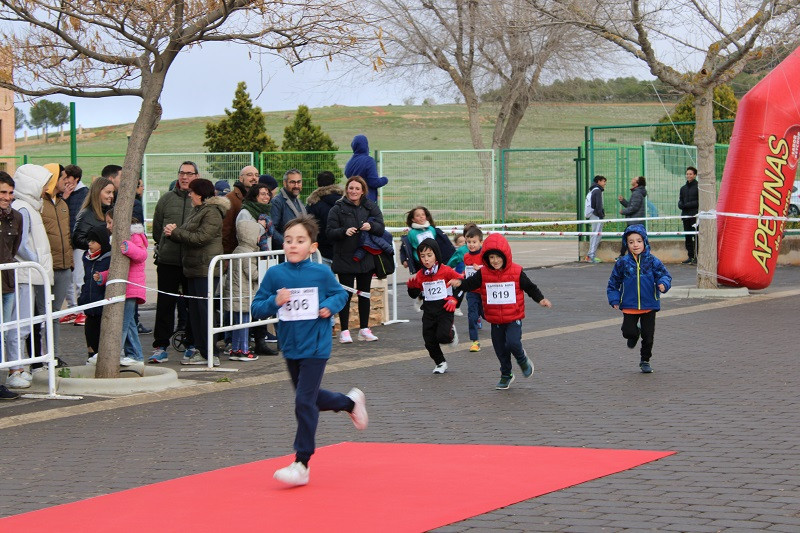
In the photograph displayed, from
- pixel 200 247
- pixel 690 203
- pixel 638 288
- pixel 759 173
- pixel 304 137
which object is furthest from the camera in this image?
pixel 304 137

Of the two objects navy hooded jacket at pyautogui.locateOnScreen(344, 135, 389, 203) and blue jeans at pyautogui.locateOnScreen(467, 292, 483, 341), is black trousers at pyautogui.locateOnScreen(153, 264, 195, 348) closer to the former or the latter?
navy hooded jacket at pyautogui.locateOnScreen(344, 135, 389, 203)

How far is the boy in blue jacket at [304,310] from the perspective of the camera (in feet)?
24.2

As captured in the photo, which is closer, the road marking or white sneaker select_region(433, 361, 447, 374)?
the road marking

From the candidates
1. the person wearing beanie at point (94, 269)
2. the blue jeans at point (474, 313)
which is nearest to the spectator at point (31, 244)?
the person wearing beanie at point (94, 269)

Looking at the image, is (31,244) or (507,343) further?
(31,244)

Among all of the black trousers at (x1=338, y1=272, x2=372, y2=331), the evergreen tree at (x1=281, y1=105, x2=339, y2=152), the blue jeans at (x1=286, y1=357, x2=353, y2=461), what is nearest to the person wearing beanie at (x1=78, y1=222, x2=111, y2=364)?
the black trousers at (x1=338, y1=272, x2=372, y2=331)

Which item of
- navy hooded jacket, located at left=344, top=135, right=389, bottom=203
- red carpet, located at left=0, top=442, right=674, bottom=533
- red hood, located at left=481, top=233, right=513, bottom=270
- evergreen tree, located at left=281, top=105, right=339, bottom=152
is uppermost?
evergreen tree, located at left=281, top=105, right=339, bottom=152

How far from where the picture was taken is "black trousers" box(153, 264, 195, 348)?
1269 cm

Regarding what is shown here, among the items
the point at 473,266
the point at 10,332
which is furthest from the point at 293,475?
the point at 473,266

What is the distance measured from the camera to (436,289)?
11734mm

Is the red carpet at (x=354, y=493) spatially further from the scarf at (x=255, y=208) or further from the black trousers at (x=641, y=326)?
the scarf at (x=255, y=208)

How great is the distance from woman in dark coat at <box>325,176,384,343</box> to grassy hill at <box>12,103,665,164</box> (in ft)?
185

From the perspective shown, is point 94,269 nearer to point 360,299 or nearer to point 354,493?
point 360,299

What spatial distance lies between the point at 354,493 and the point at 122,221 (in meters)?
5.25
